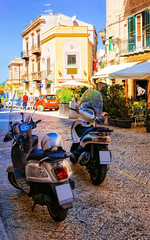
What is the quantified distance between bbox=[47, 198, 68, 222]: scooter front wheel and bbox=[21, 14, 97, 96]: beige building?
3359cm

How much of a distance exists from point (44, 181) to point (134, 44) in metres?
17.3

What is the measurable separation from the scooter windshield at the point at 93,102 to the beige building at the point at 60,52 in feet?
103

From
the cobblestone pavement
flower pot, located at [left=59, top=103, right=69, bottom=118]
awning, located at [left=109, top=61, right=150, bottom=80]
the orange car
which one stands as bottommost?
the cobblestone pavement

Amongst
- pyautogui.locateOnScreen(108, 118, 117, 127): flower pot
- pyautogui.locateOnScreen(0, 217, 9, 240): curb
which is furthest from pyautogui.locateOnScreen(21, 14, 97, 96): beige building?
pyautogui.locateOnScreen(0, 217, 9, 240): curb

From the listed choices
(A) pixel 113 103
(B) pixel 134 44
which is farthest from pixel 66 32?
(A) pixel 113 103

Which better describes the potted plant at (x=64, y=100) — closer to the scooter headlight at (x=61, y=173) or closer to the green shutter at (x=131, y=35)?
the green shutter at (x=131, y=35)

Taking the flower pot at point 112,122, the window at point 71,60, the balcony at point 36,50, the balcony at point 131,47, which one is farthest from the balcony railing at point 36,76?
the flower pot at point 112,122

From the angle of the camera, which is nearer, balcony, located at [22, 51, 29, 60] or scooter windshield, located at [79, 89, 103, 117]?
scooter windshield, located at [79, 89, 103, 117]

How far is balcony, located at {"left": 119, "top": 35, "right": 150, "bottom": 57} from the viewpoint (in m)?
17.9

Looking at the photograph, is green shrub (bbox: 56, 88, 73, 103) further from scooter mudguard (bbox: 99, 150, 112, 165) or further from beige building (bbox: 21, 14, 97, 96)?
beige building (bbox: 21, 14, 97, 96)

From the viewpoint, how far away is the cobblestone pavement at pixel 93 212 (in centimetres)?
280

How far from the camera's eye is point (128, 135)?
9117 millimetres

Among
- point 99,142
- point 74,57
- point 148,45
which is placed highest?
point 74,57

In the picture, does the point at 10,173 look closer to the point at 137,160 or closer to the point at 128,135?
the point at 137,160
